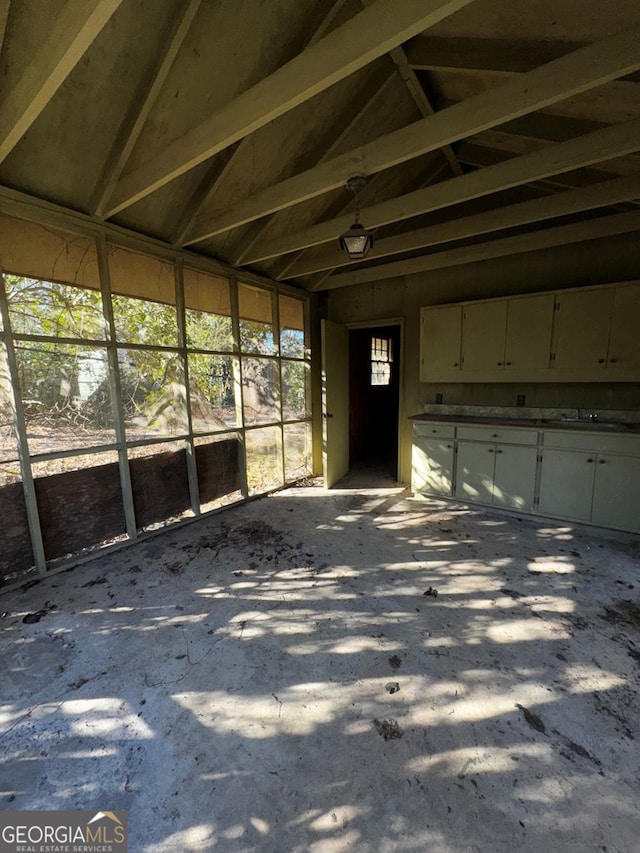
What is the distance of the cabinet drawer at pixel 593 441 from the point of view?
3090mm

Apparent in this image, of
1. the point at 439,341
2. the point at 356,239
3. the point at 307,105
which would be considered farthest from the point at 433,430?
the point at 307,105

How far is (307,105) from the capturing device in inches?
103

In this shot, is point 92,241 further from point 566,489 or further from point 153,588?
point 566,489

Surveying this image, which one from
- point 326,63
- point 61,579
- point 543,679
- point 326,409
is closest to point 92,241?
point 326,63

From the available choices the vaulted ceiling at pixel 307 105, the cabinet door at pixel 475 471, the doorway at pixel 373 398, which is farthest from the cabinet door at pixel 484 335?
the doorway at pixel 373 398

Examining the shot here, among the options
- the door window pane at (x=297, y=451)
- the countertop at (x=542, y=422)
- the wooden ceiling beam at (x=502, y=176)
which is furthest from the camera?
the door window pane at (x=297, y=451)

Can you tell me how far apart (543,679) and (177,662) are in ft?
6.27

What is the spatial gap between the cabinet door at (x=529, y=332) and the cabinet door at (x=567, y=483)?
96cm

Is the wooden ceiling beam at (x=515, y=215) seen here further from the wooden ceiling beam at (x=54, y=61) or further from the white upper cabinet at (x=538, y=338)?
the wooden ceiling beam at (x=54, y=61)

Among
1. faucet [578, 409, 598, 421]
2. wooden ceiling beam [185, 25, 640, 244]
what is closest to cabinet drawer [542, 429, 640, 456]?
faucet [578, 409, 598, 421]

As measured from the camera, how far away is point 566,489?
345 cm

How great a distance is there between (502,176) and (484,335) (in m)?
1.74

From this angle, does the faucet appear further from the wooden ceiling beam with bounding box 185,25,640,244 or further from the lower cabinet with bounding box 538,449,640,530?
the wooden ceiling beam with bounding box 185,25,640,244

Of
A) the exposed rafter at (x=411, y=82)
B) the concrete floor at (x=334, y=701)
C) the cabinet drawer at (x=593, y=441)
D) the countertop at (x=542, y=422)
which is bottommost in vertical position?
the concrete floor at (x=334, y=701)
